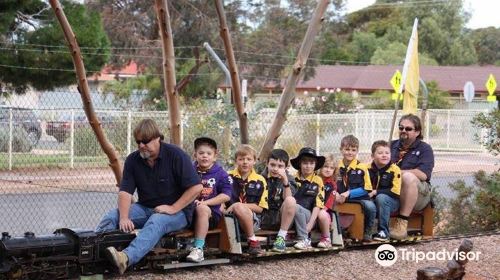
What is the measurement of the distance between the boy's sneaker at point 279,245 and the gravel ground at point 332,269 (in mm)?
130

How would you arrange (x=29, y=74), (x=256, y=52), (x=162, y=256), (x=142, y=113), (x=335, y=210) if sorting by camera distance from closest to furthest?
1. (x=162, y=256)
2. (x=335, y=210)
3. (x=142, y=113)
4. (x=29, y=74)
5. (x=256, y=52)

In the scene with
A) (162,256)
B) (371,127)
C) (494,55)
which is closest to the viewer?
(162,256)

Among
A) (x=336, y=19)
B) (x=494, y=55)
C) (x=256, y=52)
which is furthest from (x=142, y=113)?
(x=494, y=55)

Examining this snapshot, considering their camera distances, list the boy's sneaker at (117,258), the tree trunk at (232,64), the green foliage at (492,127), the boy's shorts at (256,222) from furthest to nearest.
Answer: the green foliage at (492,127) < the tree trunk at (232,64) < the boy's shorts at (256,222) < the boy's sneaker at (117,258)

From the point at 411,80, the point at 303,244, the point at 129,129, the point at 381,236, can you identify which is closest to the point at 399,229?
the point at 381,236

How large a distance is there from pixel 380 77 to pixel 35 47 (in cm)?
3955

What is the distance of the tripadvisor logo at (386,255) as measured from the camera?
30.8 feet

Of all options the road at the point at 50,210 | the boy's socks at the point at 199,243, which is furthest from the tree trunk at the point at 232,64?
the road at the point at 50,210

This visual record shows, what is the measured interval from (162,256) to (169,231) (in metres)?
0.23

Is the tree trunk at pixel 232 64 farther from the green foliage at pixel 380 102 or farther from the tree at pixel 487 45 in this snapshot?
the tree at pixel 487 45

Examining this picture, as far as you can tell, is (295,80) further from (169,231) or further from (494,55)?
(494,55)

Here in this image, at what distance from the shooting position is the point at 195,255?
7977 mm

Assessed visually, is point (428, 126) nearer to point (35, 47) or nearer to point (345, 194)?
point (35, 47)

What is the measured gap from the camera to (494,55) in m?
89.8
